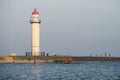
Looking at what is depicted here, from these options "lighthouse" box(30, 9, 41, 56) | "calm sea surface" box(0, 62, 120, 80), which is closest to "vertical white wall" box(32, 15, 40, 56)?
"lighthouse" box(30, 9, 41, 56)

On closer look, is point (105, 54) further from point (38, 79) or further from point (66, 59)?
point (38, 79)

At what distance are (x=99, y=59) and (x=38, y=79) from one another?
7225 centimetres

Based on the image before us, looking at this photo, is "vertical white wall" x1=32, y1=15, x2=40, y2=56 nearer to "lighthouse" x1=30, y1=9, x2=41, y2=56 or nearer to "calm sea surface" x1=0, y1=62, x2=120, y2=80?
"lighthouse" x1=30, y1=9, x2=41, y2=56

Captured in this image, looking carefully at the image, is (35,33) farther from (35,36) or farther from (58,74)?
(58,74)

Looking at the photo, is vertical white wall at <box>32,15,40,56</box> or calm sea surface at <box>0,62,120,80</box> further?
vertical white wall at <box>32,15,40,56</box>

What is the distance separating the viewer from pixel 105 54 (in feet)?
424

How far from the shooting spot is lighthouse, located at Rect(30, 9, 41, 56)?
106 metres

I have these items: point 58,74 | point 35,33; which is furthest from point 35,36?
point 58,74

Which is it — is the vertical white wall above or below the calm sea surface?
above

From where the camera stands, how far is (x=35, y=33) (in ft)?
352

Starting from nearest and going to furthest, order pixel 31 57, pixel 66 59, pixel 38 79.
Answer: pixel 38 79 < pixel 31 57 < pixel 66 59

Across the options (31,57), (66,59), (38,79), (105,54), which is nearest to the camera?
(38,79)

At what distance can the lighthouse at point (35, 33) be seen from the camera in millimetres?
106438

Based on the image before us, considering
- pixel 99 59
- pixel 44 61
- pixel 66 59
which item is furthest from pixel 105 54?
pixel 44 61
